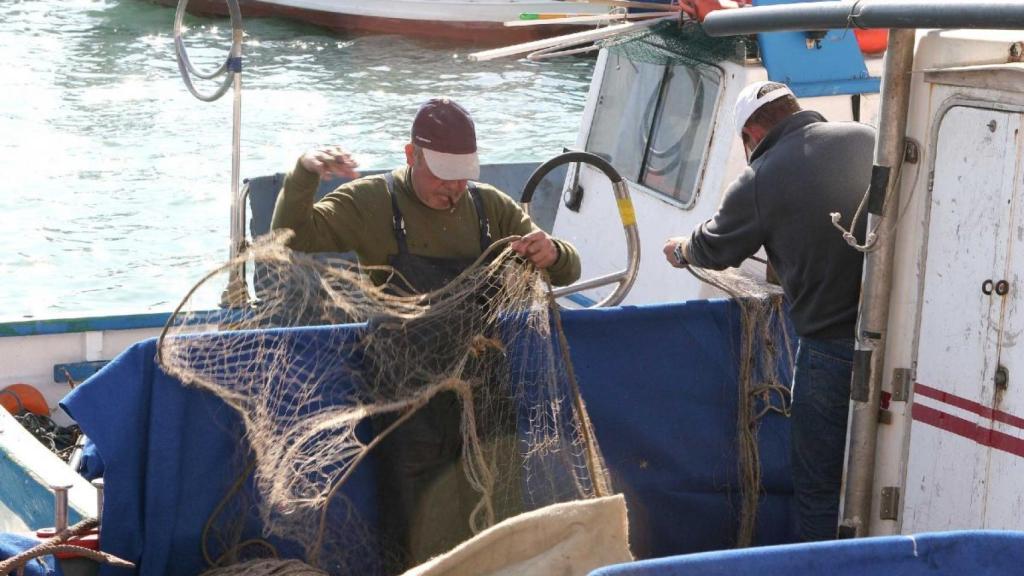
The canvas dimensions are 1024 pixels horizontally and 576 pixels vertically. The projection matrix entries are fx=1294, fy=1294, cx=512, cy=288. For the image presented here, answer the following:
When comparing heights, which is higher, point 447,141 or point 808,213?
point 447,141

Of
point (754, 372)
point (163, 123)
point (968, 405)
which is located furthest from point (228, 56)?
point (163, 123)

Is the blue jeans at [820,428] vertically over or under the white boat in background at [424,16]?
under

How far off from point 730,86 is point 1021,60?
234 centimetres

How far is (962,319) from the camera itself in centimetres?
412

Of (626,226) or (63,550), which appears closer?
(63,550)

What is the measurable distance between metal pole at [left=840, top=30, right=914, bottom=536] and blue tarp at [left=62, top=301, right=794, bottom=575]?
27.1 inches

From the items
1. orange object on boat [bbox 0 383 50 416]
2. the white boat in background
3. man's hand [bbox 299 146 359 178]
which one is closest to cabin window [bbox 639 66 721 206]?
man's hand [bbox 299 146 359 178]

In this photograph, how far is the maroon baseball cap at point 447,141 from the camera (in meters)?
4.48

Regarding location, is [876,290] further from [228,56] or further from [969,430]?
[228,56]

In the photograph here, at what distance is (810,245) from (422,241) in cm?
136

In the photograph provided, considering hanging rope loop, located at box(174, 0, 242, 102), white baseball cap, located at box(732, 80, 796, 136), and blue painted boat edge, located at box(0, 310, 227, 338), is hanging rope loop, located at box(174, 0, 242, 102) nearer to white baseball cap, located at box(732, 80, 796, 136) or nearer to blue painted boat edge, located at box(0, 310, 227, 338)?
blue painted boat edge, located at box(0, 310, 227, 338)

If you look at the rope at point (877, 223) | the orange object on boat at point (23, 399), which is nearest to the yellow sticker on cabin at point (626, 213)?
the rope at point (877, 223)

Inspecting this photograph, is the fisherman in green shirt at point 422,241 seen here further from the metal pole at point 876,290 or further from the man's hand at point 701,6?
the man's hand at point 701,6

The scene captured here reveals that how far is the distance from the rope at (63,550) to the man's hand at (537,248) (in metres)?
1.62
